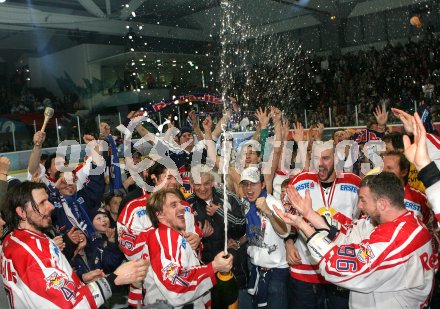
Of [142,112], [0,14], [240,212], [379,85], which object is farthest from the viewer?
[379,85]

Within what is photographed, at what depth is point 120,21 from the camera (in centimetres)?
2120

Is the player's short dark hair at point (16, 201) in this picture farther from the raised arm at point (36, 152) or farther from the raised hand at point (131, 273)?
the raised arm at point (36, 152)

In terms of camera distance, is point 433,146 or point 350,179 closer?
point 350,179

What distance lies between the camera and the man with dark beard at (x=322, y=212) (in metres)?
3.86

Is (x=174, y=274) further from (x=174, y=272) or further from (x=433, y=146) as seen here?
(x=433, y=146)

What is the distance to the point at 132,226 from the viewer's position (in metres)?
3.97

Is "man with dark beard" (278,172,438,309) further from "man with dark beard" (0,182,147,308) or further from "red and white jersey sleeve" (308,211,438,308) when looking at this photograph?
"man with dark beard" (0,182,147,308)

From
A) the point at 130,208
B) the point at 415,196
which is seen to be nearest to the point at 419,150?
Answer: the point at 415,196

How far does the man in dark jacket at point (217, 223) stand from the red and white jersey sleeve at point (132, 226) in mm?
468

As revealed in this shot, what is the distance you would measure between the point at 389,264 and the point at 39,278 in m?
1.96

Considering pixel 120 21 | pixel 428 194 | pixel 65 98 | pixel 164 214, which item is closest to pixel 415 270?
pixel 428 194

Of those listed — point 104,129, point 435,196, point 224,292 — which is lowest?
point 224,292

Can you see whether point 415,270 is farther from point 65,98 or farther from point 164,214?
point 65,98

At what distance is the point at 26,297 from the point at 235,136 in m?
8.33
